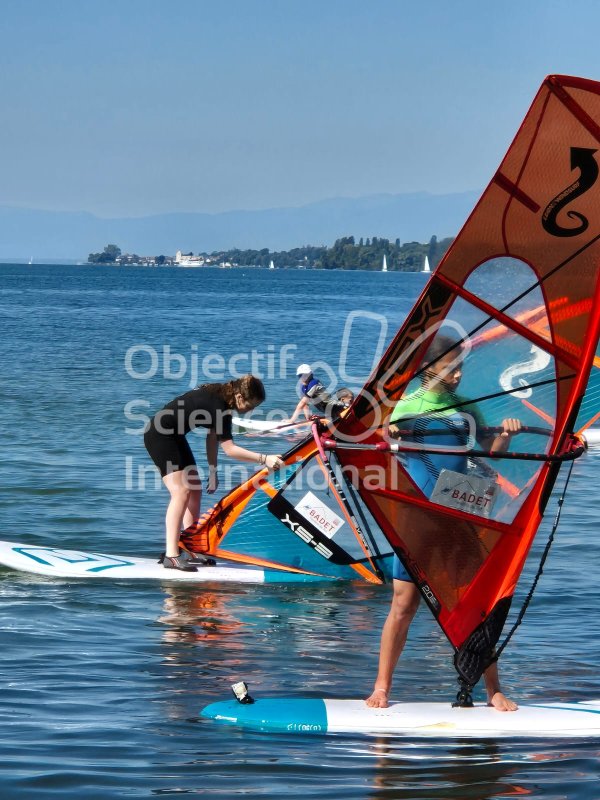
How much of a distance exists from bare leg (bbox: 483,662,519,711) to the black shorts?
3270 mm

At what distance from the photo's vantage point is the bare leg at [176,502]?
8086mm

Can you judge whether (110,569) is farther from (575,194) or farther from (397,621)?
(575,194)

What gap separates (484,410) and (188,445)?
337 centimetres

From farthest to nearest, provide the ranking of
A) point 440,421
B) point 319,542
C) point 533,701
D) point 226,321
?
1. point 226,321
2. point 319,542
3. point 533,701
4. point 440,421

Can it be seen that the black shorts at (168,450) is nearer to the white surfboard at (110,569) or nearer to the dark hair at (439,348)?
the white surfboard at (110,569)

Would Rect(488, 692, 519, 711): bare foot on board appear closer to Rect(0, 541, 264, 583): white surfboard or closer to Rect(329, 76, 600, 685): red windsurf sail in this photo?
Rect(329, 76, 600, 685): red windsurf sail

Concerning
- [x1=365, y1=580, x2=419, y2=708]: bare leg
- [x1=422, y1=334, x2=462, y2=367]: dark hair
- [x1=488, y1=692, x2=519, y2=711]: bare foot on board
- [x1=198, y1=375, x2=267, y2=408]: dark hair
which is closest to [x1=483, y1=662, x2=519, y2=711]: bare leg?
[x1=488, y1=692, x2=519, y2=711]: bare foot on board

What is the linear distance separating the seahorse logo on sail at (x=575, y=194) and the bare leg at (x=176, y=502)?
4002 millimetres

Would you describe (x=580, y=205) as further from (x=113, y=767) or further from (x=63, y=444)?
(x=63, y=444)

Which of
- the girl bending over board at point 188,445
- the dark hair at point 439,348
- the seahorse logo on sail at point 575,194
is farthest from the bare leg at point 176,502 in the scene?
the seahorse logo on sail at point 575,194

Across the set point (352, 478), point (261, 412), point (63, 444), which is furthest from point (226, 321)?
point (352, 478)

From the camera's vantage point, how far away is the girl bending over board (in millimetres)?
7855

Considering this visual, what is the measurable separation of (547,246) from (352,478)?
1.27 meters

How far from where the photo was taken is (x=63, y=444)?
14.2 m
